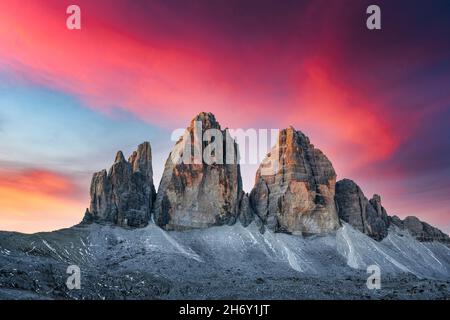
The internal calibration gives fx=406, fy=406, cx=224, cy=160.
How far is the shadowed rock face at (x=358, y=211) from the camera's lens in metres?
183

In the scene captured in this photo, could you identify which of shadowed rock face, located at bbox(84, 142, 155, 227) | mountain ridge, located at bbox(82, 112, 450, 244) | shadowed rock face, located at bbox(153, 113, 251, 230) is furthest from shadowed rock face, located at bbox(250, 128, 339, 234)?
shadowed rock face, located at bbox(84, 142, 155, 227)

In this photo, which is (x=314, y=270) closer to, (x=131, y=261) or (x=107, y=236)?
(x=131, y=261)

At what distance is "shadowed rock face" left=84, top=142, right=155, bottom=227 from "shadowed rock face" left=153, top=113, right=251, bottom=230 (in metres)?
6.71

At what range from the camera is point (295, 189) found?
571 feet

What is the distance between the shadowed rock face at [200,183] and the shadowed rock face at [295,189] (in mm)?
12354

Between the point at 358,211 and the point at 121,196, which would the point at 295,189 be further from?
the point at 121,196

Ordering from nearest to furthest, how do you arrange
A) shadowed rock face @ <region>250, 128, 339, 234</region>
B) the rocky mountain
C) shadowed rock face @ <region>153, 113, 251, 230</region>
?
shadowed rock face @ <region>153, 113, 251, 230</region> < shadowed rock face @ <region>250, 128, 339, 234</region> < the rocky mountain

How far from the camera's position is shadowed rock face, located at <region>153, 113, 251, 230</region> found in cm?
15825

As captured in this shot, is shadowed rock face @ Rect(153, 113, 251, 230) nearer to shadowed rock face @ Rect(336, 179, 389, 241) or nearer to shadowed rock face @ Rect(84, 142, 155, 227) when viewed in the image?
shadowed rock face @ Rect(84, 142, 155, 227)

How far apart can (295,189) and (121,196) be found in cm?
7239

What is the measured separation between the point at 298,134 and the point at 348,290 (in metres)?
104

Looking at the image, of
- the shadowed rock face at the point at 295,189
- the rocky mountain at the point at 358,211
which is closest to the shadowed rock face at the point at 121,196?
the shadowed rock face at the point at 295,189
